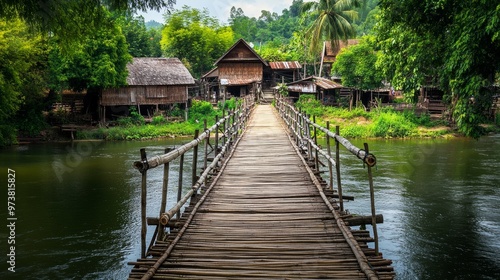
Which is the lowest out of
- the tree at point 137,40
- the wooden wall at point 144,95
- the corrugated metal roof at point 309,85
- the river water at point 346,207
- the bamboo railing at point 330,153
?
the river water at point 346,207

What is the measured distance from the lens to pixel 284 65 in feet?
127

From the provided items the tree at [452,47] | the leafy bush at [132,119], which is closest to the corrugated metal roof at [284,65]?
the leafy bush at [132,119]

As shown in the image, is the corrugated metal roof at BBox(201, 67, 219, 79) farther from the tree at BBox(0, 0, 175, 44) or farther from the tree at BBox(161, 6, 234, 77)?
the tree at BBox(0, 0, 175, 44)

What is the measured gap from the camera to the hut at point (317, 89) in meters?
33.3

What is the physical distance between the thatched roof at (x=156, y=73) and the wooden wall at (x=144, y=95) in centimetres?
49

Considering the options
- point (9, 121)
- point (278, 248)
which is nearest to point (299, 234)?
point (278, 248)

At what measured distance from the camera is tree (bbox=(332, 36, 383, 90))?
2934cm

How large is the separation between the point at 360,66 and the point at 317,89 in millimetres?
4821

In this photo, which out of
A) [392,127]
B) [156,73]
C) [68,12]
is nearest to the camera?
[68,12]

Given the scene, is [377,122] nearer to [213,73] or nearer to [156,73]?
[156,73]

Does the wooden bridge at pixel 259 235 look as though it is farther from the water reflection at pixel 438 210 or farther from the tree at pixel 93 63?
the tree at pixel 93 63

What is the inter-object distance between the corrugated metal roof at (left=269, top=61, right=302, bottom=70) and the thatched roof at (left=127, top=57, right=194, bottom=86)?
9044 mm

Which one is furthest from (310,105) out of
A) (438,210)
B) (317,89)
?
(438,210)

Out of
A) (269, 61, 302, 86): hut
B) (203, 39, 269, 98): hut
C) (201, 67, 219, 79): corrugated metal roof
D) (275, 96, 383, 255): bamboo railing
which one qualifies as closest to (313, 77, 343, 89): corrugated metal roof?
(203, 39, 269, 98): hut
